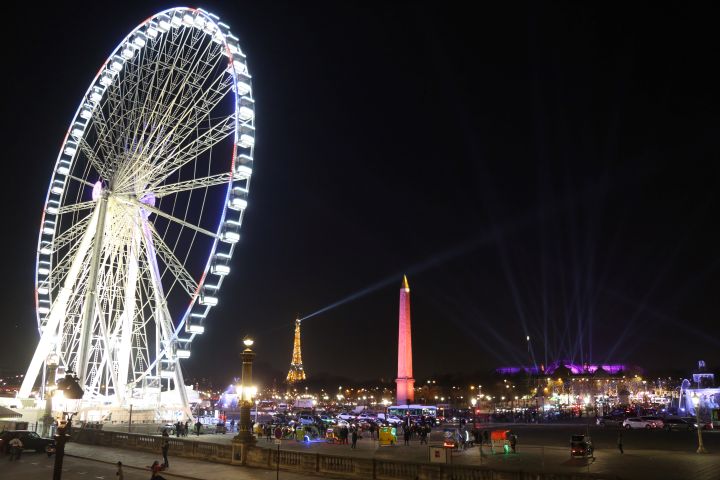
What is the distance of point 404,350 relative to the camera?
78.7 meters

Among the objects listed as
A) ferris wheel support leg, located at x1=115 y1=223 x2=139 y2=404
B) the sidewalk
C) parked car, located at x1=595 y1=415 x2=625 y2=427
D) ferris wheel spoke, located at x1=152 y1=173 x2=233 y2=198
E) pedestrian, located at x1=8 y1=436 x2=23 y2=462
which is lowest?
parked car, located at x1=595 y1=415 x2=625 y2=427

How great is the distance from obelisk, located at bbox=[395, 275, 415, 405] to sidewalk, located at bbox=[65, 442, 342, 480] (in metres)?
50.2

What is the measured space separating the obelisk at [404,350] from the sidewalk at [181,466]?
50212mm

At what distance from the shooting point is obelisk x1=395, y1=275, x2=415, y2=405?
3086 inches

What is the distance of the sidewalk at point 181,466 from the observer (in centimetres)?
2178

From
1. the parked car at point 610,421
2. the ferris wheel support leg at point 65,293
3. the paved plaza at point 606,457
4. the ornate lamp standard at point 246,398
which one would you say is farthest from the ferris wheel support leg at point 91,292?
the parked car at point 610,421

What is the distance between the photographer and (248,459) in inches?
976

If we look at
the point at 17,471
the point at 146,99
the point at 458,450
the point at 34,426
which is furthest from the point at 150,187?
the point at 458,450

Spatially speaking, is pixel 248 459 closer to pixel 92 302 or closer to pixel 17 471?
pixel 17 471

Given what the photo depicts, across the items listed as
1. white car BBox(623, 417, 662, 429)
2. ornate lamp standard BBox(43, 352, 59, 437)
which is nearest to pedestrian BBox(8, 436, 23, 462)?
ornate lamp standard BBox(43, 352, 59, 437)

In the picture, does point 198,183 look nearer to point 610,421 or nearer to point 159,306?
point 159,306

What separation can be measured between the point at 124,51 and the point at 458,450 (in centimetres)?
3159

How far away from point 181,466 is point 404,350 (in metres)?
55.8

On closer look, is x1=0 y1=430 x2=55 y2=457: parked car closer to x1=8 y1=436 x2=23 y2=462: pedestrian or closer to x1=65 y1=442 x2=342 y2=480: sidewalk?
x1=65 y1=442 x2=342 y2=480: sidewalk
